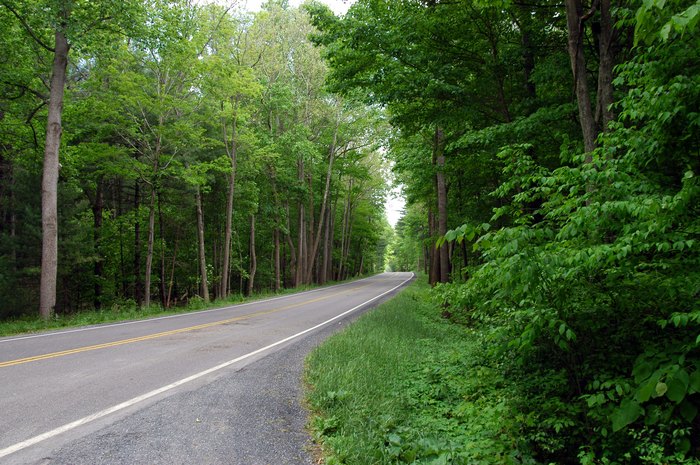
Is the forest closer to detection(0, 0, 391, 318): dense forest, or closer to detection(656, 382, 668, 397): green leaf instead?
detection(656, 382, 668, 397): green leaf

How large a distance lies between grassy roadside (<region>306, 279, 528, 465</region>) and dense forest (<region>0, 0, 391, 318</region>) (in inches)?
294

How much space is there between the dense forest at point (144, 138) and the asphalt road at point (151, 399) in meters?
6.38

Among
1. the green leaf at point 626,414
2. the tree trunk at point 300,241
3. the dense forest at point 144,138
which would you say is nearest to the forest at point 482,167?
the green leaf at point 626,414

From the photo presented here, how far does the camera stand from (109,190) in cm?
2272

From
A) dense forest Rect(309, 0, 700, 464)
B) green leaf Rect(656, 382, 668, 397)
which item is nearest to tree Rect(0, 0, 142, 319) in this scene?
dense forest Rect(309, 0, 700, 464)

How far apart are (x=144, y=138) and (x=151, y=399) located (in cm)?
1521

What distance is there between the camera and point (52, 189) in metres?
12.0

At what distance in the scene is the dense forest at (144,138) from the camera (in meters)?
12.5

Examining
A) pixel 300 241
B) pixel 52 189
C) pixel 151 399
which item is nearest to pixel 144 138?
pixel 52 189

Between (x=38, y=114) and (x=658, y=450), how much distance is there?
21180 millimetres

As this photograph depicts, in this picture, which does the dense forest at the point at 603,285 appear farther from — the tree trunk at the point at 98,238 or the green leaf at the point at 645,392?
the tree trunk at the point at 98,238

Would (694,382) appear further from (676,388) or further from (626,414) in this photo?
(626,414)

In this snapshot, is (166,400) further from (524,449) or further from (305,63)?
(305,63)

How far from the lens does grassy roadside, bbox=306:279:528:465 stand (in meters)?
3.54
